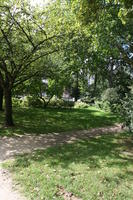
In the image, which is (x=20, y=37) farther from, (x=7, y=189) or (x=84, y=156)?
(x=7, y=189)

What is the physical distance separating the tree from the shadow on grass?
4023mm

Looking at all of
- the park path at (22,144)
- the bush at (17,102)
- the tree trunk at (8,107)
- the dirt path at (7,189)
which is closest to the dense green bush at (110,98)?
the park path at (22,144)

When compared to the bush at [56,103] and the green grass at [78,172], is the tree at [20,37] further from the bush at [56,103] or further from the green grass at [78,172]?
the bush at [56,103]

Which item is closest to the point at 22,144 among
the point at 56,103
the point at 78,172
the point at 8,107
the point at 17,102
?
the point at 78,172

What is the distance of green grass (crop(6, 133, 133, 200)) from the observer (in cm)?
339

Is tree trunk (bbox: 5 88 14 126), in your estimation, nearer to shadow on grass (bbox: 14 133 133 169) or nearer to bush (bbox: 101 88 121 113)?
shadow on grass (bbox: 14 133 133 169)

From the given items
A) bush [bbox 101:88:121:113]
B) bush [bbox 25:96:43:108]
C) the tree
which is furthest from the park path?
bush [bbox 25:96:43:108]

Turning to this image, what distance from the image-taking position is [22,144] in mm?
Result: 6348

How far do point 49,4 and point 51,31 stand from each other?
3.45 ft

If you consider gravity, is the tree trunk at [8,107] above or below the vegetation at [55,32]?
below

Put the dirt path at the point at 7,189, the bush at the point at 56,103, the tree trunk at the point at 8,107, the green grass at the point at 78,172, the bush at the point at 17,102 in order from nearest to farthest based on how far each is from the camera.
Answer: the dirt path at the point at 7,189 < the green grass at the point at 78,172 < the tree trunk at the point at 8,107 < the bush at the point at 17,102 < the bush at the point at 56,103

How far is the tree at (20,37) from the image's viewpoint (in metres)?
6.98

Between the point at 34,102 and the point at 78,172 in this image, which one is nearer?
the point at 78,172

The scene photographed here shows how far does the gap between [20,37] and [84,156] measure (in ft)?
19.4
